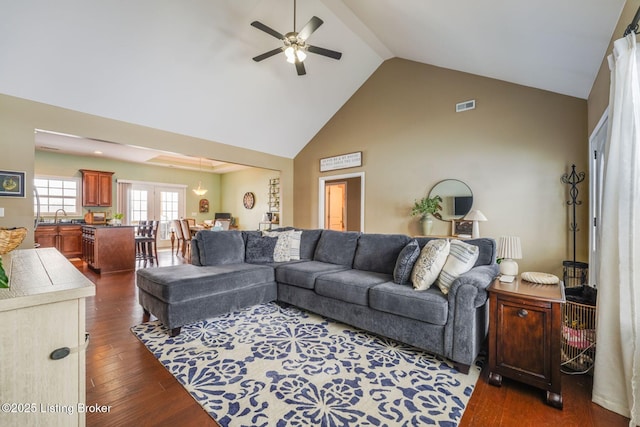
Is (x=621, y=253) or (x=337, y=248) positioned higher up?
(x=621, y=253)

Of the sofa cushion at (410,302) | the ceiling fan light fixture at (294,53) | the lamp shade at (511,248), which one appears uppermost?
the ceiling fan light fixture at (294,53)

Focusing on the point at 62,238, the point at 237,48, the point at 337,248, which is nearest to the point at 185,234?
the point at 62,238

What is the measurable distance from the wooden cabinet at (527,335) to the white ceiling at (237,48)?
2066mm

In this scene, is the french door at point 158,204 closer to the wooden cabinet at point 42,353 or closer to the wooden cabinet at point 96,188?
the wooden cabinet at point 96,188

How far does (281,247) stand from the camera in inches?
153

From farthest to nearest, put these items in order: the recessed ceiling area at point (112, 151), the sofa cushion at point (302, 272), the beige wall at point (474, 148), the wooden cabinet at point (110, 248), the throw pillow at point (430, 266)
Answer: the recessed ceiling area at point (112, 151), the wooden cabinet at point (110, 248), the beige wall at point (474, 148), the sofa cushion at point (302, 272), the throw pillow at point (430, 266)

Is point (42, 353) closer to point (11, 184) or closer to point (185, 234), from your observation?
point (11, 184)

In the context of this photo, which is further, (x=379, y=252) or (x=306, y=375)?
(x=379, y=252)

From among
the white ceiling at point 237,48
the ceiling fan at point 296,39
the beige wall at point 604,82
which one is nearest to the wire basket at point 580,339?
the beige wall at point 604,82

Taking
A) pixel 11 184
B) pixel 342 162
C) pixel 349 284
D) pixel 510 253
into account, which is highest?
pixel 342 162

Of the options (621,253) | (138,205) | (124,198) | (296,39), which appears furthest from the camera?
(138,205)

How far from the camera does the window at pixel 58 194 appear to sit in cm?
707

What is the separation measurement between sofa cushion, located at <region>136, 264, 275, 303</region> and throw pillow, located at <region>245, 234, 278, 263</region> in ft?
1.06

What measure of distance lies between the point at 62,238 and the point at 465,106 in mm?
9091
